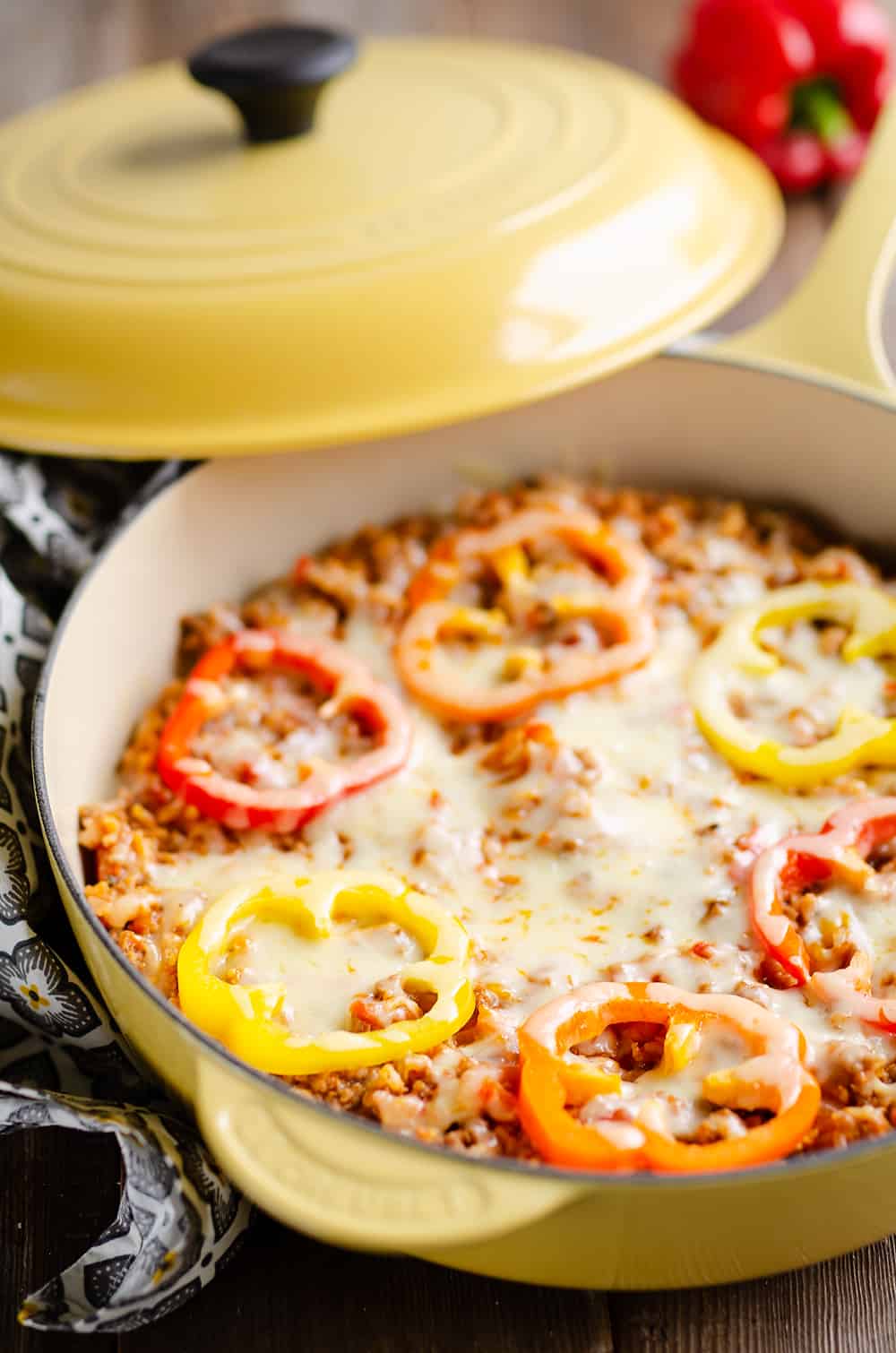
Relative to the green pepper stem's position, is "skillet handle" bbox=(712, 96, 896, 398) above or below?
above

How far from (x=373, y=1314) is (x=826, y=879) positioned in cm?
75

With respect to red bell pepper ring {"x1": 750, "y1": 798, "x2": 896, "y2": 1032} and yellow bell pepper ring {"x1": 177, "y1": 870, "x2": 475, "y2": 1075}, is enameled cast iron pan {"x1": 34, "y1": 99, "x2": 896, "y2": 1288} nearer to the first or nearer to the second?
yellow bell pepper ring {"x1": 177, "y1": 870, "x2": 475, "y2": 1075}

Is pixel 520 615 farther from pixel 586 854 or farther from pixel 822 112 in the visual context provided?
pixel 822 112

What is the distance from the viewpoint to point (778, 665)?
221 cm

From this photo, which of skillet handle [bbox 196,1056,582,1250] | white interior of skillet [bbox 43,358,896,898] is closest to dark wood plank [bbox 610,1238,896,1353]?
skillet handle [bbox 196,1056,582,1250]

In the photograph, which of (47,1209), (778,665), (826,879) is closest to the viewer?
(47,1209)

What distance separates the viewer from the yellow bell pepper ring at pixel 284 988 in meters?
1.64

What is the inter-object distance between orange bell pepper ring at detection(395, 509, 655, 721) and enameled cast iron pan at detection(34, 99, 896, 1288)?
205mm

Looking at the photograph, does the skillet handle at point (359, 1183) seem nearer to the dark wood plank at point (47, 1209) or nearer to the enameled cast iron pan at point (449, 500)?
the enameled cast iron pan at point (449, 500)

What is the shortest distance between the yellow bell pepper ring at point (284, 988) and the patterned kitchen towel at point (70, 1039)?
137mm

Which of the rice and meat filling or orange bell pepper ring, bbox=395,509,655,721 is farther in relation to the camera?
orange bell pepper ring, bbox=395,509,655,721

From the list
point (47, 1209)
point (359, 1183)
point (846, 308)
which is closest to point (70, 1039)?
point (47, 1209)

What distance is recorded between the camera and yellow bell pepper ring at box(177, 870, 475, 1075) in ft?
5.38

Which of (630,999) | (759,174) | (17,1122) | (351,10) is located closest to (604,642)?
(630,999)
